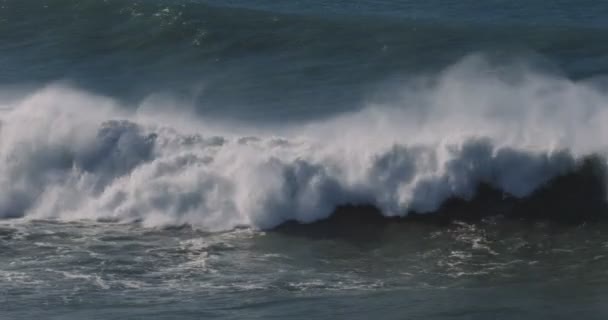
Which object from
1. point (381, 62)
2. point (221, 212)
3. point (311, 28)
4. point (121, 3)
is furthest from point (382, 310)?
point (121, 3)

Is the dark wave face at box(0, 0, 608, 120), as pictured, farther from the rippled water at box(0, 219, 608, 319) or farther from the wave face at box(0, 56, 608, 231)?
the rippled water at box(0, 219, 608, 319)

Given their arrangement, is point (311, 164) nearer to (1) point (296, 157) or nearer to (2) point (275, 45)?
(1) point (296, 157)

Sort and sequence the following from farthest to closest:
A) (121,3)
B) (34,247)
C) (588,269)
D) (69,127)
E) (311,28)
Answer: (121,3) < (311,28) < (69,127) < (34,247) < (588,269)

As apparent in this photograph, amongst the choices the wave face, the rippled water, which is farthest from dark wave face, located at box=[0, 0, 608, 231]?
the rippled water

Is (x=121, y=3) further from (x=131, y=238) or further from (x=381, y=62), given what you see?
(x=131, y=238)

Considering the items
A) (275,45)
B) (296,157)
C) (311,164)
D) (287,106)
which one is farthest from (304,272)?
(275,45)

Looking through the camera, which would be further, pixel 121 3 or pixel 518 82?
pixel 121 3
